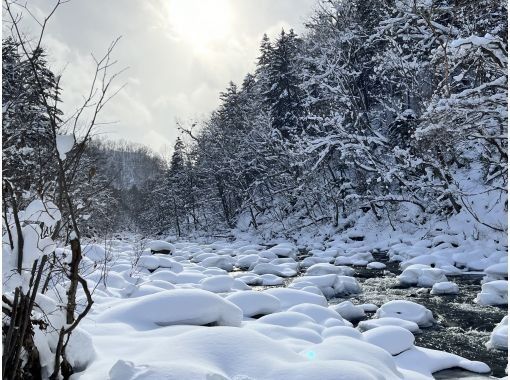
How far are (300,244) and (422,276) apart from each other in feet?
41.0

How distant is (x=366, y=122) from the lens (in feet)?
69.2

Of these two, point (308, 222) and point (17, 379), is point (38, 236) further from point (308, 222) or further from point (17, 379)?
point (308, 222)

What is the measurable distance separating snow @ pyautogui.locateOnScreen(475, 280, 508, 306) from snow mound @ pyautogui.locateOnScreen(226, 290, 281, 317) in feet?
13.6

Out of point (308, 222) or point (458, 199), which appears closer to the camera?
point (458, 199)

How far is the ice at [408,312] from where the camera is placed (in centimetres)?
736

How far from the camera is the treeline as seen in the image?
1039 centimetres

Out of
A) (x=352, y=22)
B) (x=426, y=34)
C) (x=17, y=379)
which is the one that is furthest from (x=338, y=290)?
(x=352, y=22)

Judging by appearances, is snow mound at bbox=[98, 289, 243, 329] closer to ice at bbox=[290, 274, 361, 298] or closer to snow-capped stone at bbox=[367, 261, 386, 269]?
ice at bbox=[290, 274, 361, 298]

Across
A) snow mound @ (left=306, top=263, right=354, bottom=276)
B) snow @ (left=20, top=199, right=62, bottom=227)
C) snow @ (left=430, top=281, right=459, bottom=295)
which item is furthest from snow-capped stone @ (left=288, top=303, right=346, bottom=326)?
snow mound @ (left=306, top=263, right=354, bottom=276)

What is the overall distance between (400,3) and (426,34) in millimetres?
1449

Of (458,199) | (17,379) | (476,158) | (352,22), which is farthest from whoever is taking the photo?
(352,22)

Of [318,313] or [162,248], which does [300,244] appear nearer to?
[162,248]

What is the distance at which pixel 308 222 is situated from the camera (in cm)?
2580

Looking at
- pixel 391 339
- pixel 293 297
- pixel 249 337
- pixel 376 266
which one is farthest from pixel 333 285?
pixel 249 337
